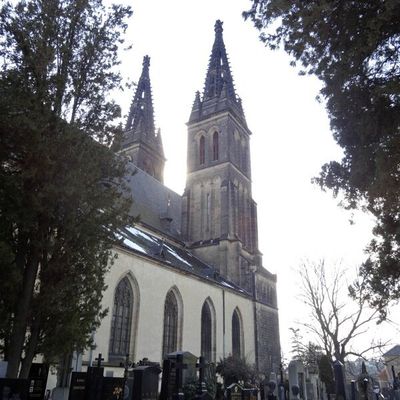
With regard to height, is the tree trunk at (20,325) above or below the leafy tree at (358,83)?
below

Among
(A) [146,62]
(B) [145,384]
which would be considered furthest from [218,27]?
(B) [145,384]

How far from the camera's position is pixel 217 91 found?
35.8 metres

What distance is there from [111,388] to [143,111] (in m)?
36.5

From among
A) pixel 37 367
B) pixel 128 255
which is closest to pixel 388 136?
pixel 37 367

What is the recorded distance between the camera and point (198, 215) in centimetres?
3034

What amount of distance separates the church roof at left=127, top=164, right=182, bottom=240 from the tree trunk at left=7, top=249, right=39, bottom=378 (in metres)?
17.7

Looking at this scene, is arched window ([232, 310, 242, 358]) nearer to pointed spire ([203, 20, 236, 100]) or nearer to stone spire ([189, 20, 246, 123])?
stone spire ([189, 20, 246, 123])

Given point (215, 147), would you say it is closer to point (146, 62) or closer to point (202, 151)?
→ point (202, 151)

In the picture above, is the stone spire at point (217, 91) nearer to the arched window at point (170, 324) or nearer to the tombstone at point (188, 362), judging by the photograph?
the arched window at point (170, 324)

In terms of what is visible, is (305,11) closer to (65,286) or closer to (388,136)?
(388,136)

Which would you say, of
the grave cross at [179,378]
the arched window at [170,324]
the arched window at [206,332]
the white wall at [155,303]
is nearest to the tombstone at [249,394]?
the grave cross at [179,378]

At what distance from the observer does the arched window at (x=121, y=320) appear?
50.2ft

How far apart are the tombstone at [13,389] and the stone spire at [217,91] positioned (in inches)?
1186

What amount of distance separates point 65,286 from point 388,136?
6626 mm
